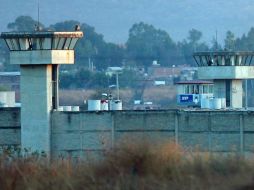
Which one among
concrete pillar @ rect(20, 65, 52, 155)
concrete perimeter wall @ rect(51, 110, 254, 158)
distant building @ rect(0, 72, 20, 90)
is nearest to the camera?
concrete perimeter wall @ rect(51, 110, 254, 158)

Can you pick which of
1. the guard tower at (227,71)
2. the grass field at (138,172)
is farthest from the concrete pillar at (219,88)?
the grass field at (138,172)

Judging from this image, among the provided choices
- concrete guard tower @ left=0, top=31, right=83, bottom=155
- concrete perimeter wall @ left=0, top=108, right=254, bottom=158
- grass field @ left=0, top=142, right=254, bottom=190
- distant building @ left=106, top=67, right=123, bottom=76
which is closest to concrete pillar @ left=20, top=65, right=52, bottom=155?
concrete guard tower @ left=0, top=31, right=83, bottom=155

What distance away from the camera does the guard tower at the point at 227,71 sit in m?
70.6

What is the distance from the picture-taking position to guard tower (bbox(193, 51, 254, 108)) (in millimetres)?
70625

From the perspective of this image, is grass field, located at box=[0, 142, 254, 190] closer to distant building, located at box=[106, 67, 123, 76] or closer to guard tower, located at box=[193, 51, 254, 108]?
guard tower, located at box=[193, 51, 254, 108]

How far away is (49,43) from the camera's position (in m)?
51.0

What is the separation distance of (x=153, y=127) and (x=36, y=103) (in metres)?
5.37

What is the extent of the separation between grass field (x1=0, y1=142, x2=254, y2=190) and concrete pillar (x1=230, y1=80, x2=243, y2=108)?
47.4 metres

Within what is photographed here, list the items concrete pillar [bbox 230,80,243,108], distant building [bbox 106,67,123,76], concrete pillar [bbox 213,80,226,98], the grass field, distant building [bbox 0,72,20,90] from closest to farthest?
the grass field < concrete pillar [bbox 230,80,243,108] < concrete pillar [bbox 213,80,226,98] < distant building [bbox 0,72,20,90] < distant building [bbox 106,67,123,76]

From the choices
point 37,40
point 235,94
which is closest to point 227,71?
point 235,94

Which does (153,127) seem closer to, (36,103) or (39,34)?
(36,103)

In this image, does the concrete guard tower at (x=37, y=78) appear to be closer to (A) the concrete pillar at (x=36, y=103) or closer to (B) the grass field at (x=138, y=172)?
(A) the concrete pillar at (x=36, y=103)

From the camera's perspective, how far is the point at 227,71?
71.1 meters

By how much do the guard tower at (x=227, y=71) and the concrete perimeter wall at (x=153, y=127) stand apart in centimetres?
2117
